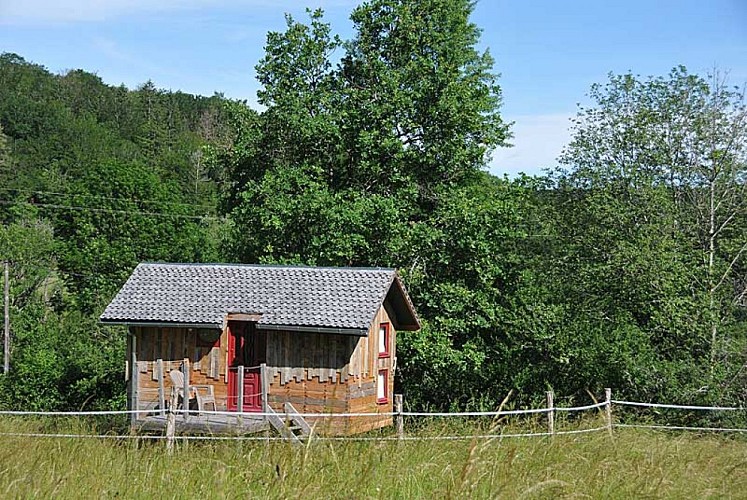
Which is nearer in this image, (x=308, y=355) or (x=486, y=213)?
(x=308, y=355)

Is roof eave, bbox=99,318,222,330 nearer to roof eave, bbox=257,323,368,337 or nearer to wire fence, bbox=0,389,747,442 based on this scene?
roof eave, bbox=257,323,368,337

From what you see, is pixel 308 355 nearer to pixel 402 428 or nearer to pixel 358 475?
pixel 402 428

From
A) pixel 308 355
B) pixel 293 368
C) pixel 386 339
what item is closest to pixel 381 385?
pixel 386 339

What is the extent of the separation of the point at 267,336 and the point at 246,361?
910 millimetres

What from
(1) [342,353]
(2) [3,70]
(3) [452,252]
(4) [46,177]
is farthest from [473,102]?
(2) [3,70]

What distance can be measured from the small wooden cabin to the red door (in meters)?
0.02

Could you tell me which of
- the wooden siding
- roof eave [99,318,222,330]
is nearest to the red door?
the wooden siding

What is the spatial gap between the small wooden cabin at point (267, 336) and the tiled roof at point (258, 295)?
0.9 inches

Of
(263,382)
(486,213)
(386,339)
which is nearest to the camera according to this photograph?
(263,382)

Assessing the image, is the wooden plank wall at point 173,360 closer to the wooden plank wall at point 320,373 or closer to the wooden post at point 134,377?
the wooden post at point 134,377

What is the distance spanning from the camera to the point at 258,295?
1927 centimetres

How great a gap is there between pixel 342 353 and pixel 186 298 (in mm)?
3934

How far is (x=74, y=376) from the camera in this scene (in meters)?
30.7

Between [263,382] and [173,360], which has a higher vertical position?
[173,360]
